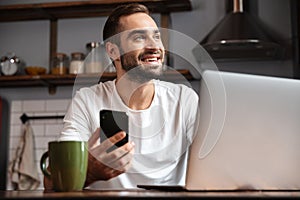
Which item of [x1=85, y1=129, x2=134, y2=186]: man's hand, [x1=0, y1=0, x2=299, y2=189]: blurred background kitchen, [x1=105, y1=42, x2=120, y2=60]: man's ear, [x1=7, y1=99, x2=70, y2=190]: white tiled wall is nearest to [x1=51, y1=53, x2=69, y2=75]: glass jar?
[x1=0, y1=0, x2=299, y2=189]: blurred background kitchen

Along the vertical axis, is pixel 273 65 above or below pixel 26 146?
above

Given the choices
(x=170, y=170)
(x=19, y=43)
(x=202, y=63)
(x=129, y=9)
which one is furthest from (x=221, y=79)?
(x=19, y=43)

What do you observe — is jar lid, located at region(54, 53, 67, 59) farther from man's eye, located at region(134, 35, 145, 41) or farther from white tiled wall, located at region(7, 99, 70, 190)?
man's eye, located at region(134, 35, 145, 41)

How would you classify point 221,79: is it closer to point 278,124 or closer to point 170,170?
point 278,124

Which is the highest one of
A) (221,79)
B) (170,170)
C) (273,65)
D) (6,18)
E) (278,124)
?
(6,18)

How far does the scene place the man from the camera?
2.00 meters

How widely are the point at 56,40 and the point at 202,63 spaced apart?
3.43 feet

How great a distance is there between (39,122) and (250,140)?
260cm

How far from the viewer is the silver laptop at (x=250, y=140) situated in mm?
1375

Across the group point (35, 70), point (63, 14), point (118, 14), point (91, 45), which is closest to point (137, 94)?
point (118, 14)

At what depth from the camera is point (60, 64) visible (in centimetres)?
365

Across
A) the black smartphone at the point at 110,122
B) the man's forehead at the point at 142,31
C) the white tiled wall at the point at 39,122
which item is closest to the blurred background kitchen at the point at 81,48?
the white tiled wall at the point at 39,122

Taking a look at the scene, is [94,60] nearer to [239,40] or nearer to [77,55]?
[77,55]

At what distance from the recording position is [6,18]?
3.90m
